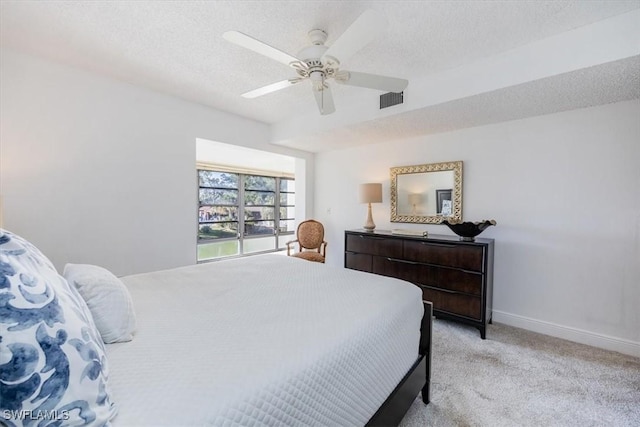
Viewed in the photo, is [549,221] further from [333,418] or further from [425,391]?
[333,418]

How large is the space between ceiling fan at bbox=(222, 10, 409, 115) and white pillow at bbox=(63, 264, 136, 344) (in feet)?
4.31

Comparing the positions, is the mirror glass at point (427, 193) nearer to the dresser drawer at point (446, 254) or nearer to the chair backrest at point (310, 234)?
the dresser drawer at point (446, 254)

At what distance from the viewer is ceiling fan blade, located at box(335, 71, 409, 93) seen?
1.89 metres

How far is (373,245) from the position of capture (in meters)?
3.58

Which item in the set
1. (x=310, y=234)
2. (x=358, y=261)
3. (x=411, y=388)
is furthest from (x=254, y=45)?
(x=310, y=234)

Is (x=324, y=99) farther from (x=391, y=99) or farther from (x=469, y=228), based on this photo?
(x=469, y=228)

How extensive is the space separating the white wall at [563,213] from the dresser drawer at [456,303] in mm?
580

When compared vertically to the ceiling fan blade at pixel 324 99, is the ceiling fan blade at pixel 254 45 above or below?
above

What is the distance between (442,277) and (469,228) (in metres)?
0.59

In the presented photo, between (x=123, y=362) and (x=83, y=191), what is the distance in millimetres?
2273

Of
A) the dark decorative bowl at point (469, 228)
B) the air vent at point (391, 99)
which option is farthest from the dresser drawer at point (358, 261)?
the air vent at point (391, 99)

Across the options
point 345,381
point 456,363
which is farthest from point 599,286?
point 345,381

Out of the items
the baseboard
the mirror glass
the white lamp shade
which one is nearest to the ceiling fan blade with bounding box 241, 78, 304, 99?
the white lamp shade

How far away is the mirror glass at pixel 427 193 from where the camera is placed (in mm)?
3393
